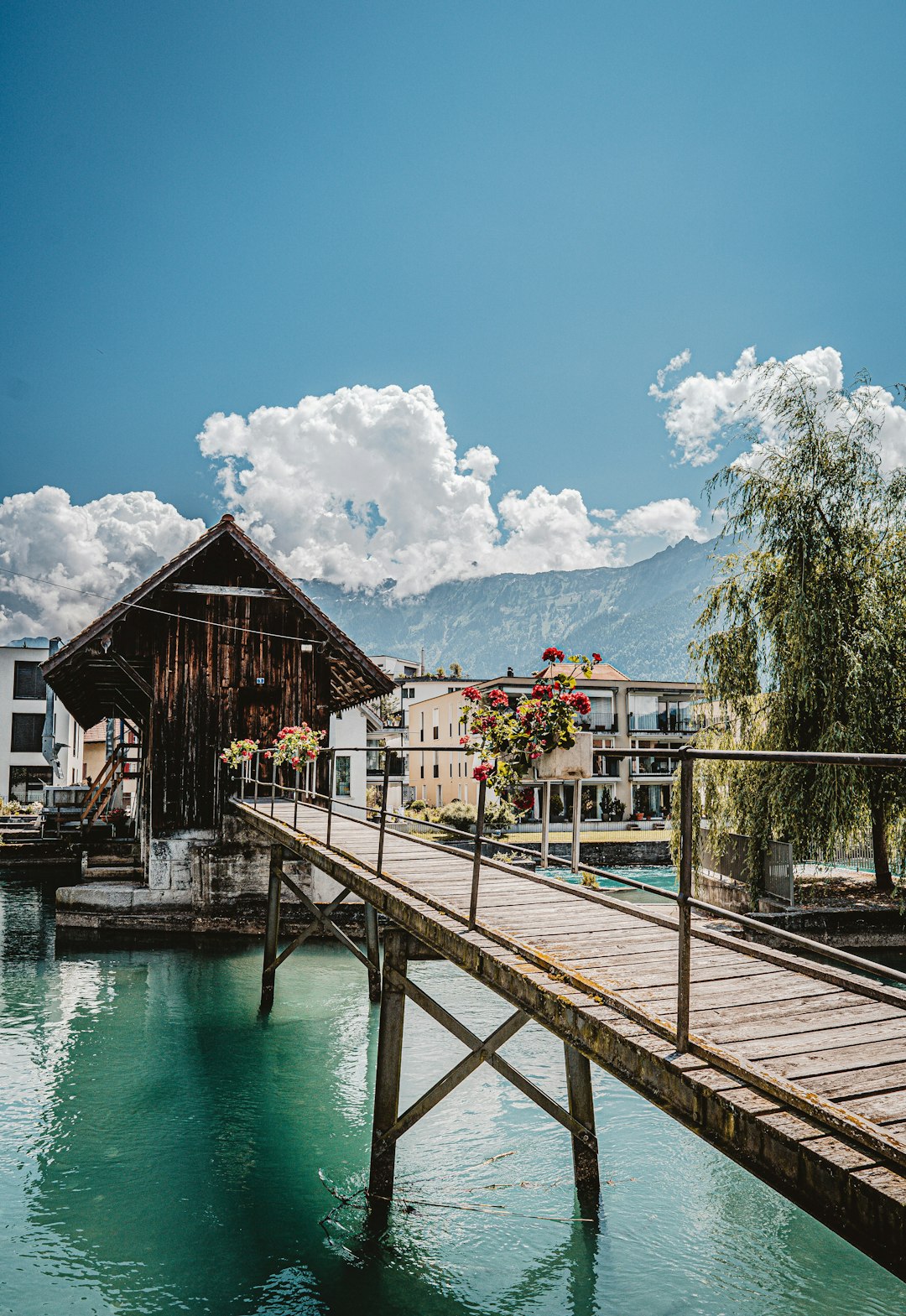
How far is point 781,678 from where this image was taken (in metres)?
17.6

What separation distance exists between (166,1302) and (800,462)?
16.6 m

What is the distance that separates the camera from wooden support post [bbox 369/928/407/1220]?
749 centimetres

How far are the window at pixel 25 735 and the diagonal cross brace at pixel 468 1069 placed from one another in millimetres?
43775

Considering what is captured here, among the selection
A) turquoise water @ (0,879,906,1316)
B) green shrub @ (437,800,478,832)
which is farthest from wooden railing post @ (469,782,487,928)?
green shrub @ (437,800,478,832)

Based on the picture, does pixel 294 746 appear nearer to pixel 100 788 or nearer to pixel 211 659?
pixel 211 659

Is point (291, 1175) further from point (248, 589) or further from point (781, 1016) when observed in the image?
point (248, 589)

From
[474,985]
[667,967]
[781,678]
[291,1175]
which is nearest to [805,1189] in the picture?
[667,967]

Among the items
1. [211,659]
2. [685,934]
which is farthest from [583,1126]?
[211,659]

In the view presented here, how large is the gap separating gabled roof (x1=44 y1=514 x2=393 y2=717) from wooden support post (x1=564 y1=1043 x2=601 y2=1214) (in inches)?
417

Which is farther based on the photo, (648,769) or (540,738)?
(648,769)

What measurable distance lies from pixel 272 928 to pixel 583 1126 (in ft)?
25.4

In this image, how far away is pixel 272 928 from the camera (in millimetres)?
14328

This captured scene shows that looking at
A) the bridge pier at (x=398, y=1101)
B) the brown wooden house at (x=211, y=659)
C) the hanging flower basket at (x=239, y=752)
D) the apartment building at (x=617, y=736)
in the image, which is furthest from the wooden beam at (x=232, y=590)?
the apartment building at (x=617, y=736)

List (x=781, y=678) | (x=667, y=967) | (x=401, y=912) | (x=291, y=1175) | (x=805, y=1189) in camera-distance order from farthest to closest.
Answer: (x=781, y=678)
(x=291, y=1175)
(x=401, y=912)
(x=667, y=967)
(x=805, y=1189)
